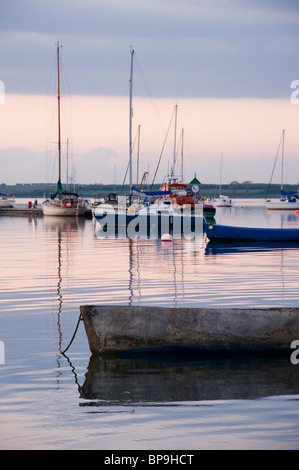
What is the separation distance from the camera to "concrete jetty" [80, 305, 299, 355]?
13430 mm

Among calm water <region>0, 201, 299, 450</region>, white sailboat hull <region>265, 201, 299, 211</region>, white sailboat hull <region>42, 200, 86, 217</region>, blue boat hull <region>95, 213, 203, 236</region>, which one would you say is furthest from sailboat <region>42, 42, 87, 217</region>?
calm water <region>0, 201, 299, 450</region>

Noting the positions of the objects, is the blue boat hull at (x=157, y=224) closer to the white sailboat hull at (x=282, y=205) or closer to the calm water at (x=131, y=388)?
the calm water at (x=131, y=388)

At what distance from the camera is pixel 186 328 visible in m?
13.5

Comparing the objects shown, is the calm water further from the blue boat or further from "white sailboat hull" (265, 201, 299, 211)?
"white sailboat hull" (265, 201, 299, 211)

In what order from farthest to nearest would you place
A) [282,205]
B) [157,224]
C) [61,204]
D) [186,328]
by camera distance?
[282,205] → [61,204] → [157,224] → [186,328]

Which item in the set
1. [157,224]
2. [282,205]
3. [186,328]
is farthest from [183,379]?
[282,205]

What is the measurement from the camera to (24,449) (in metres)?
9.14

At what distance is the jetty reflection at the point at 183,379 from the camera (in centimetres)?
1136

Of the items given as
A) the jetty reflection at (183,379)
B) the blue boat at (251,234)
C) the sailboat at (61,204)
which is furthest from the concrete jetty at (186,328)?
the sailboat at (61,204)

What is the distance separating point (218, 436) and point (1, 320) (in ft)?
29.8

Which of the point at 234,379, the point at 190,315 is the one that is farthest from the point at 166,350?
the point at 234,379

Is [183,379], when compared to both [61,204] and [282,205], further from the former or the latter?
[282,205]

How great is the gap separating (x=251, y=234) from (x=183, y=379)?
109ft
